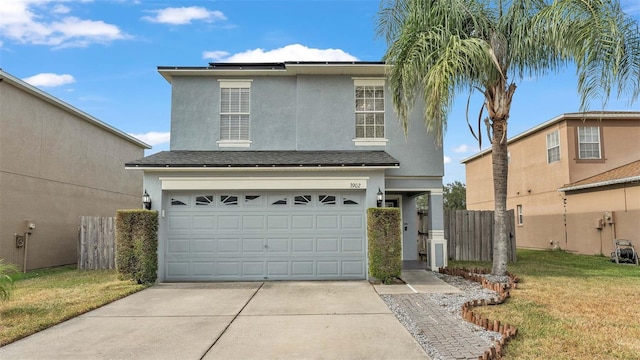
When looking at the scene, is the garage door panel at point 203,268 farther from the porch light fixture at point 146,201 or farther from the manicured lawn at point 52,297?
the porch light fixture at point 146,201

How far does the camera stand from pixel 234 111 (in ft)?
42.5

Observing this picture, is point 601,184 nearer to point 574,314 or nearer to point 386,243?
point 386,243

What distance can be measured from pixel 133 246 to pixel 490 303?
26.7 ft

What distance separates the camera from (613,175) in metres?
17.3

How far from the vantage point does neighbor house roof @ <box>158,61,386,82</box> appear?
12.4 m

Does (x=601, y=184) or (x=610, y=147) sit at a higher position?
(x=610, y=147)

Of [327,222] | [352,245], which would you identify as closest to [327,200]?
[327,222]

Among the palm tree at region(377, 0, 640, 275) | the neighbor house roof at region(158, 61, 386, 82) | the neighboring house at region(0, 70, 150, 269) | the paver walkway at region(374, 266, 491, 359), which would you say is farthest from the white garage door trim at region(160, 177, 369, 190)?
the neighboring house at region(0, 70, 150, 269)

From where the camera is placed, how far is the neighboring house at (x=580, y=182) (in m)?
16.4

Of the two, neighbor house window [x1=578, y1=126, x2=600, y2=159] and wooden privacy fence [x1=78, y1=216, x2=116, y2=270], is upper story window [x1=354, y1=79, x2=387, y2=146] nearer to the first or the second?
wooden privacy fence [x1=78, y1=216, x2=116, y2=270]

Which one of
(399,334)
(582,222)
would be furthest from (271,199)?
(582,222)

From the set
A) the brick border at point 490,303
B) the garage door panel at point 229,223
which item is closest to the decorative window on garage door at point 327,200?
the garage door panel at point 229,223

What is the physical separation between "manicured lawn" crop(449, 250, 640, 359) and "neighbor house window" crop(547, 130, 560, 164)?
28.5 ft

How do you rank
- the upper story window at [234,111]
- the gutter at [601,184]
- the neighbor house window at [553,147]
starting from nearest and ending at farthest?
the upper story window at [234,111] < the gutter at [601,184] < the neighbor house window at [553,147]
